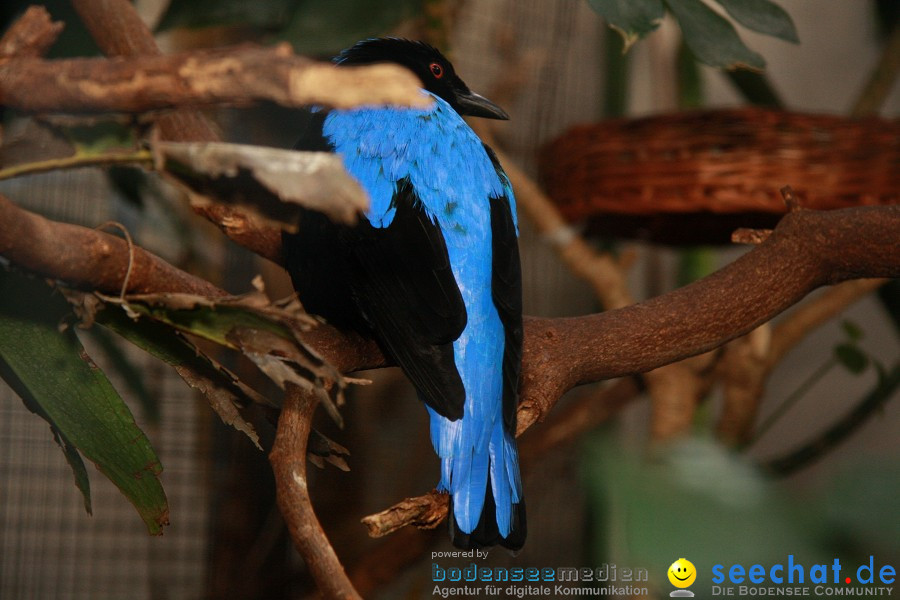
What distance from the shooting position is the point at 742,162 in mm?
1406

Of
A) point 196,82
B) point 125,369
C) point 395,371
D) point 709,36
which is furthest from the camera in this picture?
point 395,371

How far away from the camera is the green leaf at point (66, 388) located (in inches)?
27.5

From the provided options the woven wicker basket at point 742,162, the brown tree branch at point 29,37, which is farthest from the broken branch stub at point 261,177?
the woven wicker basket at point 742,162

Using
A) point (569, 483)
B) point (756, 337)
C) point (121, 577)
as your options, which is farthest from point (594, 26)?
point (121, 577)

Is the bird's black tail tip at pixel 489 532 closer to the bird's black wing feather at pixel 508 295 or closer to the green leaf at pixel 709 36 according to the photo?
the bird's black wing feather at pixel 508 295

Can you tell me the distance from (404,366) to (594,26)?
72.3 inches

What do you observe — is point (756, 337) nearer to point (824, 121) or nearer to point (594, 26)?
point (824, 121)

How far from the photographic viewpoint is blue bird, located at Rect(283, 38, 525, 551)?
838 millimetres

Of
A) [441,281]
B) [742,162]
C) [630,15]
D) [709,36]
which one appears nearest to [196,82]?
[441,281]

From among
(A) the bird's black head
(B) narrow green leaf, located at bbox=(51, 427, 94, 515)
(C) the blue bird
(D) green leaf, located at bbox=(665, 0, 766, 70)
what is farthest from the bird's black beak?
(B) narrow green leaf, located at bbox=(51, 427, 94, 515)

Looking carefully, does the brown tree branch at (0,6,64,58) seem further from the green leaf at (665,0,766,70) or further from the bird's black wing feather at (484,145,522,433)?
the green leaf at (665,0,766,70)

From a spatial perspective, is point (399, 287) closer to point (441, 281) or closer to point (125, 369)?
Answer: point (441, 281)

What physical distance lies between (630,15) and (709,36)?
129 mm

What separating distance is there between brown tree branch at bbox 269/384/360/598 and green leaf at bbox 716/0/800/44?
779mm
